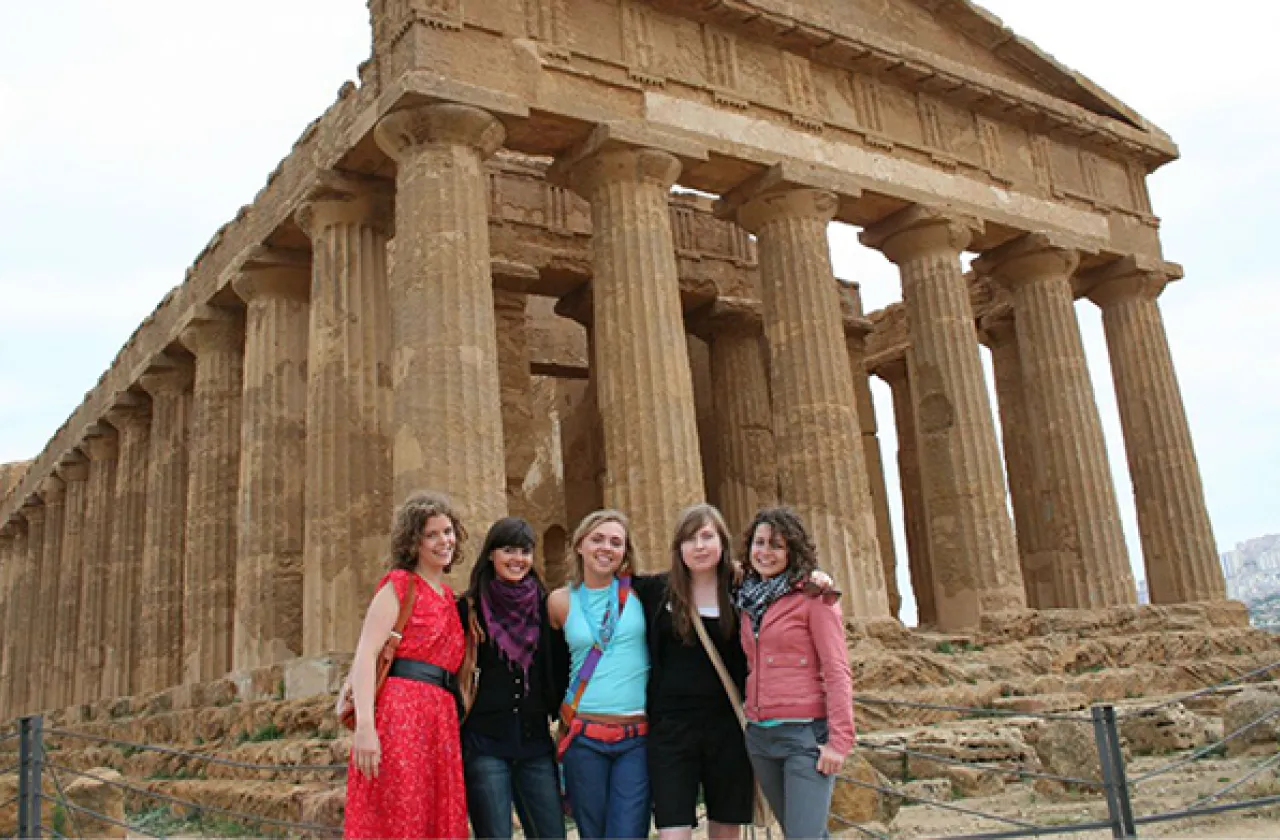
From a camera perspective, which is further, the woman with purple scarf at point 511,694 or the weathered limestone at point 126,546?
the weathered limestone at point 126,546

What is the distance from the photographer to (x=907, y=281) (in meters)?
17.9

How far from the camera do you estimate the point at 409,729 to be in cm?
445

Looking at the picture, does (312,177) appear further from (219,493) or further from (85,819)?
(85,819)

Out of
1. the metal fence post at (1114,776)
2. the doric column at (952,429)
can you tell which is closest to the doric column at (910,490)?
the doric column at (952,429)

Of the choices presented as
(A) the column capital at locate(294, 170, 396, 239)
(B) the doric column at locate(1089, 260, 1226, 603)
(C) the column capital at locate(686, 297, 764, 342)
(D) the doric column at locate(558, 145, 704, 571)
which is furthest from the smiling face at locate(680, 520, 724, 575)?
(B) the doric column at locate(1089, 260, 1226, 603)

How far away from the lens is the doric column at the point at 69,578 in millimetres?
26250

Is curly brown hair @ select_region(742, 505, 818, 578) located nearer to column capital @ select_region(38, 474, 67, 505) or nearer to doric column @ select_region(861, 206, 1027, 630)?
doric column @ select_region(861, 206, 1027, 630)

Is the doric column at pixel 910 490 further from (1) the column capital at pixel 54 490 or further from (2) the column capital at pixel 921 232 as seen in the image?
(1) the column capital at pixel 54 490

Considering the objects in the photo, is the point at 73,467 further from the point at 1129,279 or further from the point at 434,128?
the point at 1129,279


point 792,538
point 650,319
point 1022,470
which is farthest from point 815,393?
point 792,538

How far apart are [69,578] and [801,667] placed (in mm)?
27315

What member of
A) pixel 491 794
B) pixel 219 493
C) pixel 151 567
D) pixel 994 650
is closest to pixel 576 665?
pixel 491 794

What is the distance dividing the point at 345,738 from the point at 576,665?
6.64 metres

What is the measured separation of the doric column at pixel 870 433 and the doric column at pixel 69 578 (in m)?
18.4
